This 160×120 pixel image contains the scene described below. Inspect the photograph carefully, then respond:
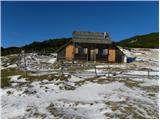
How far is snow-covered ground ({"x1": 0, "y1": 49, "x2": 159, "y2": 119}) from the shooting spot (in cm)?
1761

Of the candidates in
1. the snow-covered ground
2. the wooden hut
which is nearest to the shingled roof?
the wooden hut

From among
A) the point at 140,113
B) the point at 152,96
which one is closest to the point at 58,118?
the point at 140,113

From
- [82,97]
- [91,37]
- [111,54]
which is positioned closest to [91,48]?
[91,37]

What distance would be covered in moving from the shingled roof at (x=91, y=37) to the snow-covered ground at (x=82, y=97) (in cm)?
2438

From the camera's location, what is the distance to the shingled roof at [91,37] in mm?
53594

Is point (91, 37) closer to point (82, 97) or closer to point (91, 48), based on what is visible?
point (91, 48)

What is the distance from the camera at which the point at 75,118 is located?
1647cm

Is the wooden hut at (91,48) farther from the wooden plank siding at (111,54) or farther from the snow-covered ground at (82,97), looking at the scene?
the snow-covered ground at (82,97)

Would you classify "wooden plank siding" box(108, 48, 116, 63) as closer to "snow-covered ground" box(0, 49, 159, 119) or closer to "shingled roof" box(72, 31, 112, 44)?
"shingled roof" box(72, 31, 112, 44)

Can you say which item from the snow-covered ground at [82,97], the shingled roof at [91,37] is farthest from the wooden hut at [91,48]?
the snow-covered ground at [82,97]

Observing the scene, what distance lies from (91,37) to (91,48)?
1.86 m

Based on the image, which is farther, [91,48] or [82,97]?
[91,48]

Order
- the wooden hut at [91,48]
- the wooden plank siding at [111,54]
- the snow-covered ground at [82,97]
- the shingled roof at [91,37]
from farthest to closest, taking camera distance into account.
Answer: the wooden plank siding at [111,54] → the shingled roof at [91,37] → the wooden hut at [91,48] → the snow-covered ground at [82,97]

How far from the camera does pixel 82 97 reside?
21.3 m
